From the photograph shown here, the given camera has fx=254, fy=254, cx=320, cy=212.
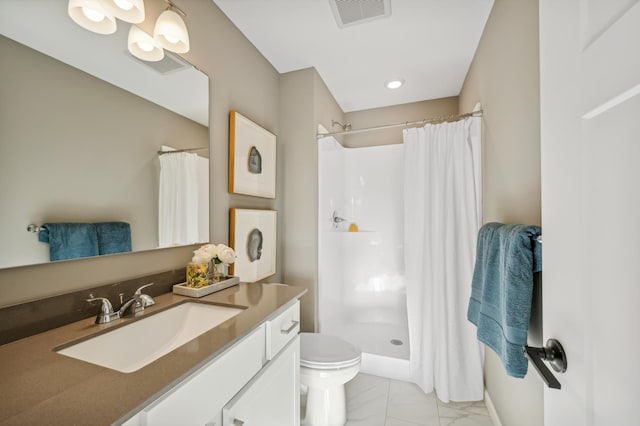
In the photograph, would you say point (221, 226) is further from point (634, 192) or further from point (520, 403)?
point (520, 403)

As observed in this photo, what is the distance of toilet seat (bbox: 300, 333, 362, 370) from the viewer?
1405mm

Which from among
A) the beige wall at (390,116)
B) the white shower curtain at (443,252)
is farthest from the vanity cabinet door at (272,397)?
the beige wall at (390,116)

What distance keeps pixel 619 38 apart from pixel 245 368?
3.74 feet

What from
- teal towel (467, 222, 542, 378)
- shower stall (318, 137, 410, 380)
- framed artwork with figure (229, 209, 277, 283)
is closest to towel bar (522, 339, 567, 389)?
teal towel (467, 222, 542, 378)

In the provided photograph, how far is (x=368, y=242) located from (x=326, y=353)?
1487 mm

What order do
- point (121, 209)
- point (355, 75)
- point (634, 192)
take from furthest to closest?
point (355, 75) → point (121, 209) → point (634, 192)

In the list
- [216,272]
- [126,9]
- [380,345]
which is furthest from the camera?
[380,345]

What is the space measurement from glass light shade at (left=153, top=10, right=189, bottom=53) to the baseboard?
2554 mm

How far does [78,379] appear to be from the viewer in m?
0.55

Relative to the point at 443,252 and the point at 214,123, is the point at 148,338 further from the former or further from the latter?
the point at 443,252

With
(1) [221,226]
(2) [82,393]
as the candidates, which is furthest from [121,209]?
(2) [82,393]

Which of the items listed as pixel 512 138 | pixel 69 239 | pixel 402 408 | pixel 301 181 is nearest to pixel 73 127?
pixel 69 239

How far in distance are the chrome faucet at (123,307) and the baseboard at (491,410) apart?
1.95 metres

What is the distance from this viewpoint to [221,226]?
148 centimetres
